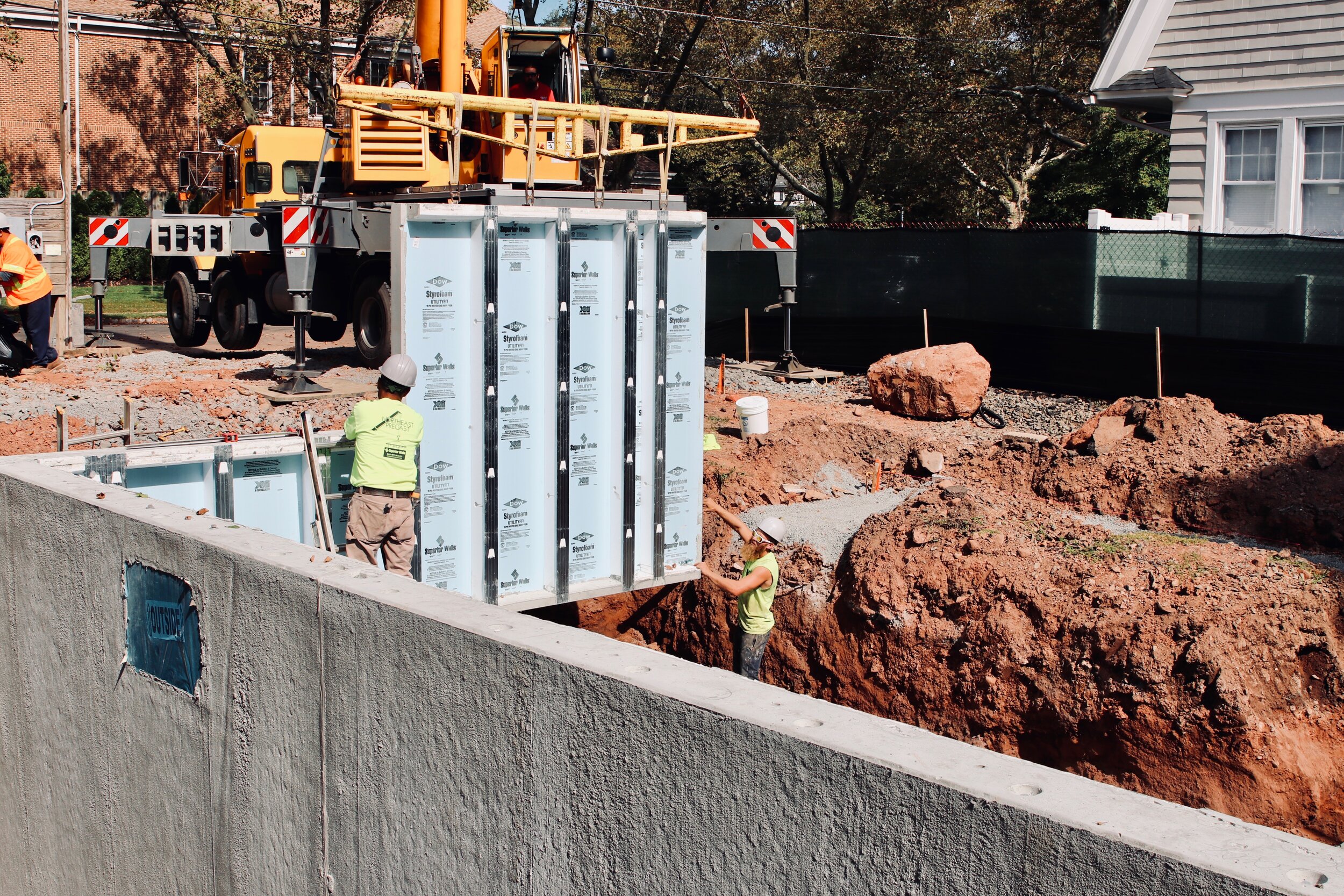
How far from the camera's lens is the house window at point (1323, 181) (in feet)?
51.6

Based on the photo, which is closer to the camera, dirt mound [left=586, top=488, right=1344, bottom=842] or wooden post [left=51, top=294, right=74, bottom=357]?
dirt mound [left=586, top=488, right=1344, bottom=842]

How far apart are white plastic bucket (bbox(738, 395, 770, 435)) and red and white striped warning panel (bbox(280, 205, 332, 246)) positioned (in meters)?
4.76

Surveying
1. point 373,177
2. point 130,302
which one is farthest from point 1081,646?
point 130,302

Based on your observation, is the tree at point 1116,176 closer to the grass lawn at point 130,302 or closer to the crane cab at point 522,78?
the crane cab at point 522,78

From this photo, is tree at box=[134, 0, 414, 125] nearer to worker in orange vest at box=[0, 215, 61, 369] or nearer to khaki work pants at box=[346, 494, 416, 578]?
worker in orange vest at box=[0, 215, 61, 369]

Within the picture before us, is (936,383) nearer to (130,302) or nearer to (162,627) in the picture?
(162,627)

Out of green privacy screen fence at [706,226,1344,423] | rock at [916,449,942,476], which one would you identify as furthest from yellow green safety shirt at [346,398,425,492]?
green privacy screen fence at [706,226,1344,423]

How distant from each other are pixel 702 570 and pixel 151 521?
4.70 meters

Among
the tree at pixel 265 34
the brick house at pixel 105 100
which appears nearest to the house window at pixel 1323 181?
the tree at pixel 265 34

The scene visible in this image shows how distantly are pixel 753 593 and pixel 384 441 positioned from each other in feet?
10.4

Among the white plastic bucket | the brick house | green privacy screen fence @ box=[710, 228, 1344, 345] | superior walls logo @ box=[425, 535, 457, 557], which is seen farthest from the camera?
the brick house

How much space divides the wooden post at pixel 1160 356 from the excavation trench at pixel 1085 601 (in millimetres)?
2213

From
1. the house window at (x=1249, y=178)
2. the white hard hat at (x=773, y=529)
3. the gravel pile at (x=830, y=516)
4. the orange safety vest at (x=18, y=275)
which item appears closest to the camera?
the white hard hat at (x=773, y=529)

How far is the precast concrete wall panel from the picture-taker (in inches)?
287
